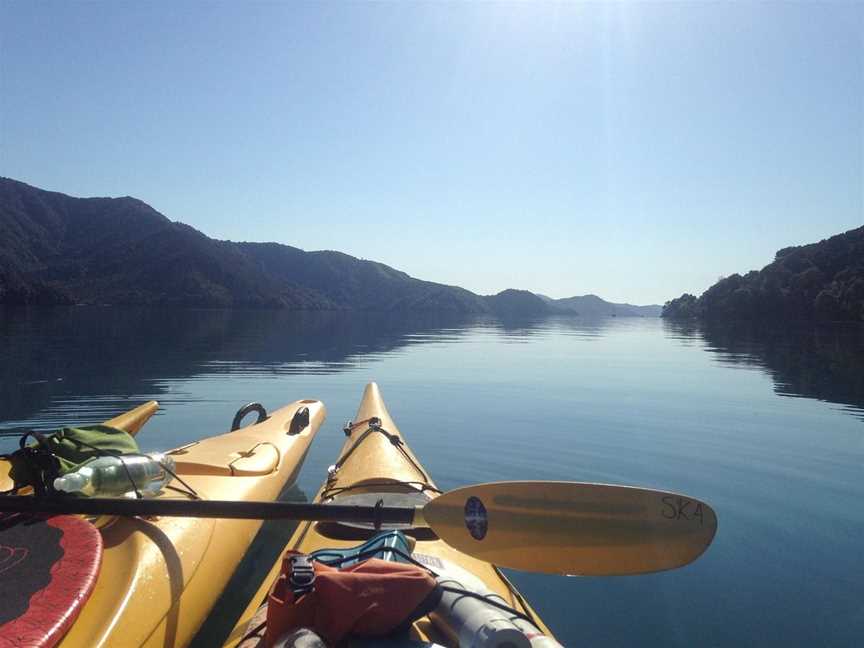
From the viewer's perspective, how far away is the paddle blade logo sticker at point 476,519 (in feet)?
11.3

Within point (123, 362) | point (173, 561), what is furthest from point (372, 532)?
point (123, 362)

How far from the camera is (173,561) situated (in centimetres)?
366

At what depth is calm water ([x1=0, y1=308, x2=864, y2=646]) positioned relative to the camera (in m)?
5.01

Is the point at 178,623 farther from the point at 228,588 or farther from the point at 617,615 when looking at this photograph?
the point at 617,615

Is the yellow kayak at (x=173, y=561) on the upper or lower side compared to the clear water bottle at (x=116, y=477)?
lower

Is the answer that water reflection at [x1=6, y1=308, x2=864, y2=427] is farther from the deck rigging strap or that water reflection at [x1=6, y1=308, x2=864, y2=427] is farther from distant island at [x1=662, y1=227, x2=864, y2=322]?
distant island at [x1=662, y1=227, x2=864, y2=322]

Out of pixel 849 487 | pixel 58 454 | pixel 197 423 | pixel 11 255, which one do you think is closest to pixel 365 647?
pixel 58 454

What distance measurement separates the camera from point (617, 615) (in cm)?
488

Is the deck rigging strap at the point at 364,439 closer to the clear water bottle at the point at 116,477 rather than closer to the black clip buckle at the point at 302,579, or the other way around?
the clear water bottle at the point at 116,477

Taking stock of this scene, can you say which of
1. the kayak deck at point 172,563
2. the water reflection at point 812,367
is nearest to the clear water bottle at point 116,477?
the kayak deck at point 172,563

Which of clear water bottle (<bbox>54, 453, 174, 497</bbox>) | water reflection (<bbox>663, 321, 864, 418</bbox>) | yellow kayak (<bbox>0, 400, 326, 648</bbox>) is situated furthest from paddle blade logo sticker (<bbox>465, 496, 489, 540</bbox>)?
water reflection (<bbox>663, 321, 864, 418</bbox>)

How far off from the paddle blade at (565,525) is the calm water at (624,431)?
1.60 m

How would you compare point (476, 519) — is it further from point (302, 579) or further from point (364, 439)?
point (364, 439)

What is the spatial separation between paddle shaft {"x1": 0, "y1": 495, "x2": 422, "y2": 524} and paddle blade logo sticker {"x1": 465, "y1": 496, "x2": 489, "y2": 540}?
362 mm
